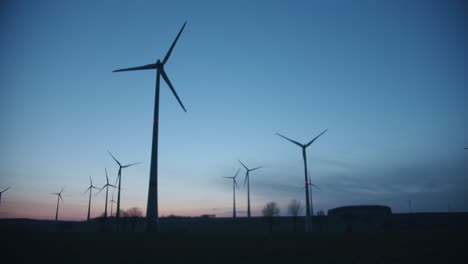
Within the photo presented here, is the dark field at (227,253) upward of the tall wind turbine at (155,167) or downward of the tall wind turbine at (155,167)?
downward

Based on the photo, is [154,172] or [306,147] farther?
[306,147]

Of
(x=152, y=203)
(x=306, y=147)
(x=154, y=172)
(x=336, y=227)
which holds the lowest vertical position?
(x=336, y=227)

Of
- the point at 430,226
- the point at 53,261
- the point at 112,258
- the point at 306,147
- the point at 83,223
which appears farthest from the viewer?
the point at 83,223

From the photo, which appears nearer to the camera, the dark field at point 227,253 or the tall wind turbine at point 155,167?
the dark field at point 227,253

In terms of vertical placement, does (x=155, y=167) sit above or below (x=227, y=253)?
above

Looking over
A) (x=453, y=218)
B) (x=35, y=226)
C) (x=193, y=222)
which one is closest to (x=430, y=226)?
(x=453, y=218)

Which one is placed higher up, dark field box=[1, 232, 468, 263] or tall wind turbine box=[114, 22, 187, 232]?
tall wind turbine box=[114, 22, 187, 232]

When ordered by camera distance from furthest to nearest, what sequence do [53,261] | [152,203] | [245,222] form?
[245,222], [152,203], [53,261]

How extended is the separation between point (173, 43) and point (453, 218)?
12439cm

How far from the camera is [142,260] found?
16.1m

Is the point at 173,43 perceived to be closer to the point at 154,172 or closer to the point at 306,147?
the point at 154,172

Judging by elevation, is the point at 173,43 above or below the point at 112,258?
above

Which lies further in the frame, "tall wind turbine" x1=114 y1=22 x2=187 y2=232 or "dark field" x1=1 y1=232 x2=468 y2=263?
"tall wind turbine" x1=114 y1=22 x2=187 y2=232

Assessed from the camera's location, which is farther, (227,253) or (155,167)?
(155,167)
